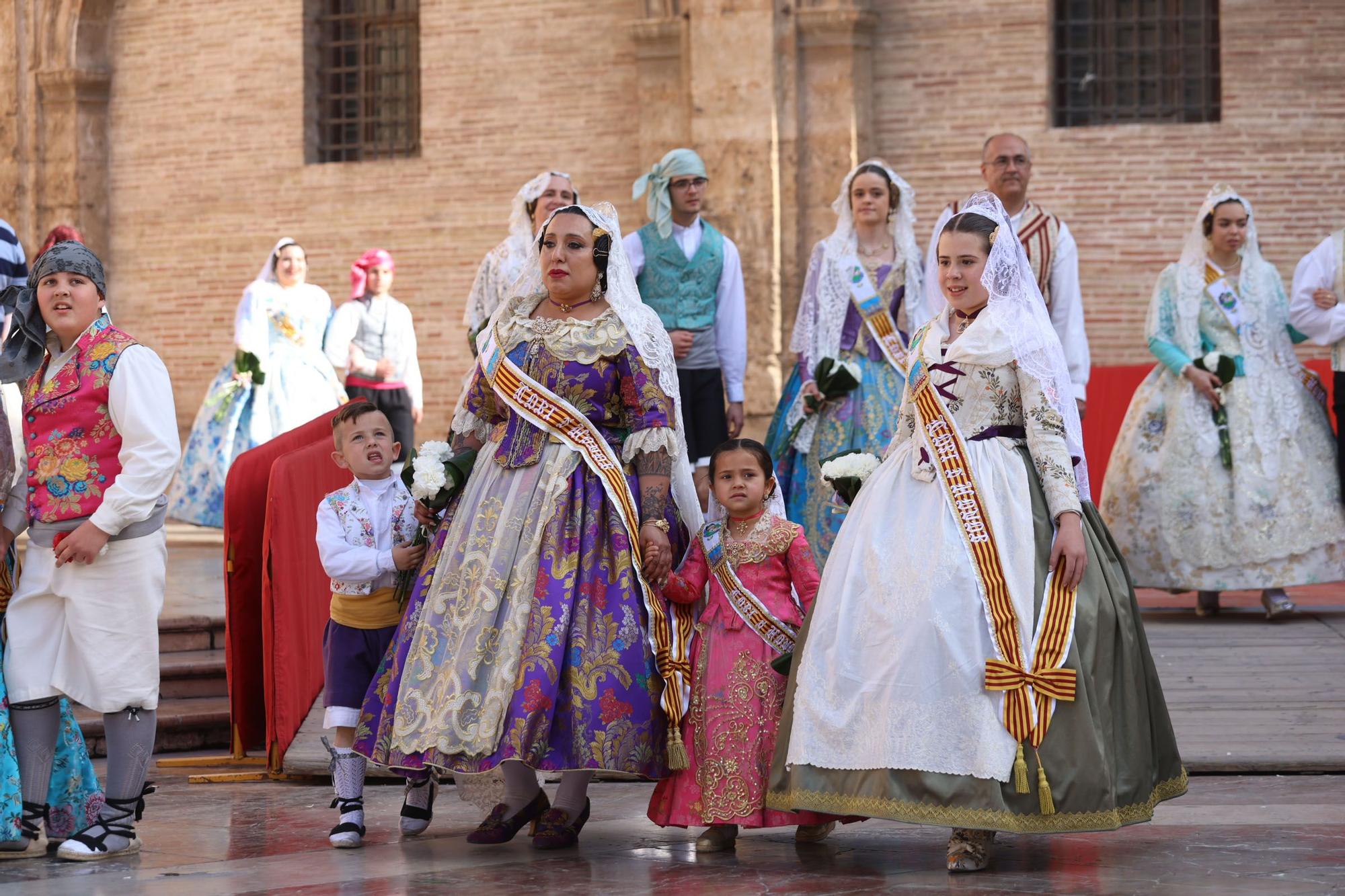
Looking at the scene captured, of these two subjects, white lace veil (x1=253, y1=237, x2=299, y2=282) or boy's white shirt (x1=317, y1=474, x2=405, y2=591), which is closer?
boy's white shirt (x1=317, y1=474, x2=405, y2=591)

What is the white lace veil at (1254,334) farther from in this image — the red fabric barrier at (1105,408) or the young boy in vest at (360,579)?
the young boy in vest at (360,579)

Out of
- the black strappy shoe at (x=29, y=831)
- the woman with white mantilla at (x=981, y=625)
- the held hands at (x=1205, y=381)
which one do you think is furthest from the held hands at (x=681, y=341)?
the black strappy shoe at (x=29, y=831)

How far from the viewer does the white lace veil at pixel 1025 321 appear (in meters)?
4.56

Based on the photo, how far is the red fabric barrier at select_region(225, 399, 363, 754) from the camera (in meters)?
6.45

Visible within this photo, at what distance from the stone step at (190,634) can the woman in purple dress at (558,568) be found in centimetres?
296

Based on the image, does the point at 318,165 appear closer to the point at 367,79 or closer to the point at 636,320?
the point at 367,79

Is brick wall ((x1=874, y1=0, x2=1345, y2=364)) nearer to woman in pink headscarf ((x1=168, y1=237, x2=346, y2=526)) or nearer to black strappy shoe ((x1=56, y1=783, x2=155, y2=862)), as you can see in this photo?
woman in pink headscarf ((x1=168, y1=237, x2=346, y2=526))

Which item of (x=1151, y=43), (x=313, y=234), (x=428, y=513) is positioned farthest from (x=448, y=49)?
(x=428, y=513)

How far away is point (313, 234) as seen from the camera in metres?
14.0

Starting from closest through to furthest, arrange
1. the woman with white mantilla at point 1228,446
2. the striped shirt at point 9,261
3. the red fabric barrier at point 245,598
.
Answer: the striped shirt at point 9,261 < the red fabric barrier at point 245,598 < the woman with white mantilla at point 1228,446

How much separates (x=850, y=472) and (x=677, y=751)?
0.89 meters

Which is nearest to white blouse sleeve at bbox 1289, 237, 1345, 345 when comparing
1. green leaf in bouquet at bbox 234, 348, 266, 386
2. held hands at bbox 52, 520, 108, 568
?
held hands at bbox 52, 520, 108, 568

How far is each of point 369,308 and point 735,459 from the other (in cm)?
626

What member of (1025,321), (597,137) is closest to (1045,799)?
(1025,321)
